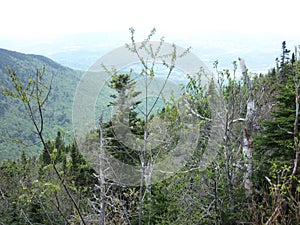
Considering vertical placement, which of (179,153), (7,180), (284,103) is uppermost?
(284,103)

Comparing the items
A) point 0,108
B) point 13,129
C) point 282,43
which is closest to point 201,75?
point 282,43

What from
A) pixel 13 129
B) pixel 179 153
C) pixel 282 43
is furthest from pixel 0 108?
pixel 179 153

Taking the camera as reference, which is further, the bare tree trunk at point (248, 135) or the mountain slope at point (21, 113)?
the mountain slope at point (21, 113)

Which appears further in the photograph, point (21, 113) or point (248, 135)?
point (21, 113)

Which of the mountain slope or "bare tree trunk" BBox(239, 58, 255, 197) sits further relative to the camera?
the mountain slope

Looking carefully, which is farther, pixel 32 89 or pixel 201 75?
pixel 201 75

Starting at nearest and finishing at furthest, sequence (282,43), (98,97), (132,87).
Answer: (132,87)
(98,97)
(282,43)

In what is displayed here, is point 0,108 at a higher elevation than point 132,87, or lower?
lower

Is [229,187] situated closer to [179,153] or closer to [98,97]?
[179,153]

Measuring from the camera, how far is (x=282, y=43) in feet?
110

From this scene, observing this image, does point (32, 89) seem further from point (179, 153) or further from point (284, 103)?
point (284, 103)

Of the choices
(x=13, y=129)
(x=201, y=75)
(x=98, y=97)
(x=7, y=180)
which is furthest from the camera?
(x=13, y=129)

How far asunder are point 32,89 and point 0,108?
407 ft

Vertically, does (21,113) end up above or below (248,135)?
A: below
